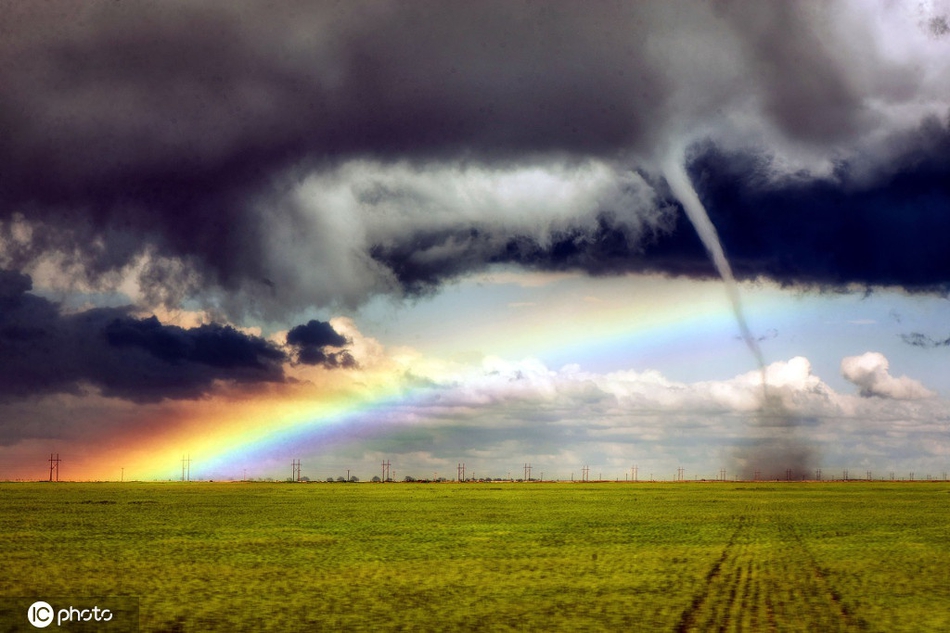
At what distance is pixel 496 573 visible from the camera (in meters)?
40.0

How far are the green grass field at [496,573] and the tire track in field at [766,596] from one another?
0.11 meters

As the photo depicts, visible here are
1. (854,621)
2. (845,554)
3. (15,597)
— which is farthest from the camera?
(845,554)

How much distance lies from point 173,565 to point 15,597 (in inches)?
428

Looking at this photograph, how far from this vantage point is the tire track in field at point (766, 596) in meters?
27.9

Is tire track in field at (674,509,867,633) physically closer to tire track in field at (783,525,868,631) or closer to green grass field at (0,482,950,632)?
tire track in field at (783,525,868,631)

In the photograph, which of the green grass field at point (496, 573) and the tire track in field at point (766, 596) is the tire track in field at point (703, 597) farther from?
the green grass field at point (496, 573)

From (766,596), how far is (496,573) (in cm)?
1199

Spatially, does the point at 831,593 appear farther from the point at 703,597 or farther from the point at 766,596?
the point at 703,597

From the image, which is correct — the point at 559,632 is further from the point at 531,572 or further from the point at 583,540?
the point at 583,540

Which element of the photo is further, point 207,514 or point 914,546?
point 207,514

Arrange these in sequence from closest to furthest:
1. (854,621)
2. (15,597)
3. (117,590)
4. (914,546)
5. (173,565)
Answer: (854,621), (15,597), (117,590), (173,565), (914,546)

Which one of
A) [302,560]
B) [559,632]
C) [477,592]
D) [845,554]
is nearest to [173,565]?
[302,560]

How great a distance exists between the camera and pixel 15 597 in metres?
32.8

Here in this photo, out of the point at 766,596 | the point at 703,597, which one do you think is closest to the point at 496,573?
the point at 703,597
